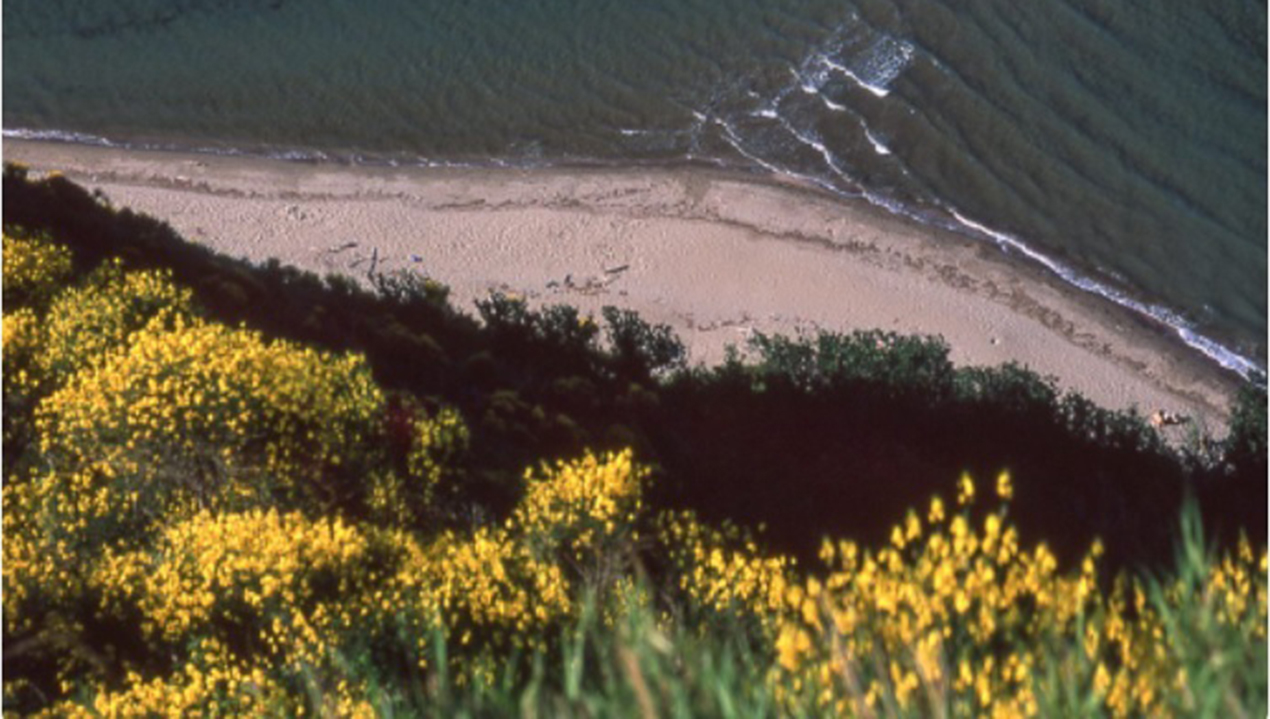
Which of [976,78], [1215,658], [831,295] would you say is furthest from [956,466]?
[1215,658]

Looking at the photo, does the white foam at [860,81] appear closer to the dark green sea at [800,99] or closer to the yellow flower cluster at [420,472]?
the dark green sea at [800,99]

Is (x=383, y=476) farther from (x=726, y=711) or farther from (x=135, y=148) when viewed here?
(x=135, y=148)

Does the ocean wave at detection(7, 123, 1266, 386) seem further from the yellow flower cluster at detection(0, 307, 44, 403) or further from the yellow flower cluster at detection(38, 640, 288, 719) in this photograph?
the yellow flower cluster at detection(38, 640, 288, 719)

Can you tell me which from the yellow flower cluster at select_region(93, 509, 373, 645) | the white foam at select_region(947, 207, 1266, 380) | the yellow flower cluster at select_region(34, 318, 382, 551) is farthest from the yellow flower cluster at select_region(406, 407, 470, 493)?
the white foam at select_region(947, 207, 1266, 380)

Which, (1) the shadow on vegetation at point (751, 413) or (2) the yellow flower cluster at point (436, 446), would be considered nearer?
(2) the yellow flower cluster at point (436, 446)

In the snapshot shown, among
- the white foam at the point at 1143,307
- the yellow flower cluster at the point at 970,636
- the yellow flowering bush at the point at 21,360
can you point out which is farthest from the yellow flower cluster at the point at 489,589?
the white foam at the point at 1143,307

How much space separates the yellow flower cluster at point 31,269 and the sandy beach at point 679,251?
9.40m

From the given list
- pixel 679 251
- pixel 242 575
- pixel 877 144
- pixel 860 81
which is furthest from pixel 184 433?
pixel 860 81

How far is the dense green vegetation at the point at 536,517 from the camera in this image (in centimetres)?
917

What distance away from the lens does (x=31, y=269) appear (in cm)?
1872

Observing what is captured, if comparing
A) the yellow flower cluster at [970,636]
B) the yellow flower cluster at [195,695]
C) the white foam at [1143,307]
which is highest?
the yellow flower cluster at [970,636]

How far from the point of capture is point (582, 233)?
29.2 metres

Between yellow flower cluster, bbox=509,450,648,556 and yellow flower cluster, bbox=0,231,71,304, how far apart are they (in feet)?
24.0

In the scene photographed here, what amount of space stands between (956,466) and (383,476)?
995cm
